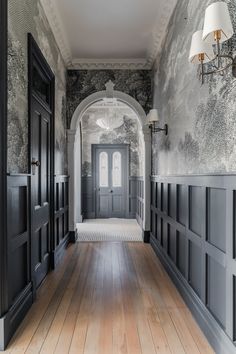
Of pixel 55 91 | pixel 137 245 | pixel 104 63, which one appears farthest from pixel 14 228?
pixel 104 63

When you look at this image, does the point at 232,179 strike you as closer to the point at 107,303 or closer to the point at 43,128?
the point at 107,303

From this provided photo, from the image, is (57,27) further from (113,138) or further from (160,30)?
(113,138)

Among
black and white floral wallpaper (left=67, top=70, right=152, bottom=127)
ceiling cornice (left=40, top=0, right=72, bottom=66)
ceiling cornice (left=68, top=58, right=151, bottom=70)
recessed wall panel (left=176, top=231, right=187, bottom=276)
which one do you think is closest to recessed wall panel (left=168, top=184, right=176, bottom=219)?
recessed wall panel (left=176, top=231, right=187, bottom=276)

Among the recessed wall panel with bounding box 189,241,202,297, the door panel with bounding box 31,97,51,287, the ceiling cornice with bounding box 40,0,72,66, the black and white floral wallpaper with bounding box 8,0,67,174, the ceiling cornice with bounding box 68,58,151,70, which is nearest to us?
the black and white floral wallpaper with bounding box 8,0,67,174

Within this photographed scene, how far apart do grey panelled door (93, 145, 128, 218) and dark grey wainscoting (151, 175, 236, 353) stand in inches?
228

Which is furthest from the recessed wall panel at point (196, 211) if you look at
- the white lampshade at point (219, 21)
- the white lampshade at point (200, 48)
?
the white lampshade at point (219, 21)

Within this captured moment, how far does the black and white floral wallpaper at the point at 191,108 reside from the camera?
2000 millimetres

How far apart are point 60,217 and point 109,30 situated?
3130 mm

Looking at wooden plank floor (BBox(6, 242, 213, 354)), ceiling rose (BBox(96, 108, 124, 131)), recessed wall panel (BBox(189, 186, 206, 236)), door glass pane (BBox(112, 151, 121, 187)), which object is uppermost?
ceiling rose (BBox(96, 108, 124, 131))

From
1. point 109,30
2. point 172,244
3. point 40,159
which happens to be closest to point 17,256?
point 40,159

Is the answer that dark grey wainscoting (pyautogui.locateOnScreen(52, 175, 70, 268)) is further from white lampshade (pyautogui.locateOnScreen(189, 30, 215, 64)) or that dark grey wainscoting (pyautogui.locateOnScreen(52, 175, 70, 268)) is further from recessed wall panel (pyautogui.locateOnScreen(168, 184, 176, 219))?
white lampshade (pyautogui.locateOnScreen(189, 30, 215, 64))

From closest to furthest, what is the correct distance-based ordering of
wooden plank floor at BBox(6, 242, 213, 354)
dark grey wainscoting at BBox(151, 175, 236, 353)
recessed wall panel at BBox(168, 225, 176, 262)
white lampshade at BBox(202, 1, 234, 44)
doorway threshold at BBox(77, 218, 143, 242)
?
1. white lampshade at BBox(202, 1, 234, 44)
2. dark grey wainscoting at BBox(151, 175, 236, 353)
3. wooden plank floor at BBox(6, 242, 213, 354)
4. recessed wall panel at BBox(168, 225, 176, 262)
5. doorway threshold at BBox(77, 218, 143, 242)

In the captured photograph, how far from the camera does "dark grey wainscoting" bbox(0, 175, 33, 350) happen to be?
229 cm

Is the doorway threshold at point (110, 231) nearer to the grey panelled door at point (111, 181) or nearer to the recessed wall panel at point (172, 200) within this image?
the grey panelled door at point (111, 181)
